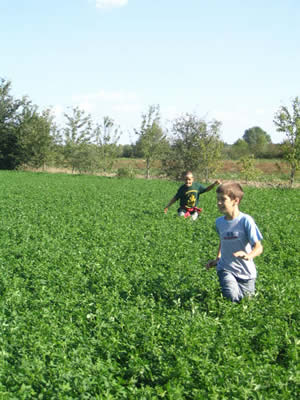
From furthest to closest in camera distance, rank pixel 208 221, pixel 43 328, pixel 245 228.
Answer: pixel 208 221 → pixel 245 228 → pixel 43 328

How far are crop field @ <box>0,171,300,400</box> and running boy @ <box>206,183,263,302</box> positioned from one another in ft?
0.83

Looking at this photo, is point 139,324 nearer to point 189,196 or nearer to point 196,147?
point 189,196

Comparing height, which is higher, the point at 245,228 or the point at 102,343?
the point at 245,228

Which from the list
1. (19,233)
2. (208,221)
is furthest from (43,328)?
(208,221)

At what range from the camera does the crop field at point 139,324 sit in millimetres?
3881

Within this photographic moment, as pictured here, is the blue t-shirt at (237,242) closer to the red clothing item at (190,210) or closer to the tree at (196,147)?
the red clothing item at (190,210)

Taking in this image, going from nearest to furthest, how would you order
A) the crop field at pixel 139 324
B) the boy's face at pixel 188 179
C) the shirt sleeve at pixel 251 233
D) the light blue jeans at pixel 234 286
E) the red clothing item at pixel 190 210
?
the crop field at pixel 139 324, the shirt sleeve at pixel 251 233, the light blue jeans at pixel 234 286, the boy's face at pixel 188 179, the red clothing item at pixel 190 210

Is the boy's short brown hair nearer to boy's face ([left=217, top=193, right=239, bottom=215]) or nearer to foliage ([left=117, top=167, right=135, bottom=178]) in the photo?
boy's face ([left=217, top=193, right=239, bottom=215])

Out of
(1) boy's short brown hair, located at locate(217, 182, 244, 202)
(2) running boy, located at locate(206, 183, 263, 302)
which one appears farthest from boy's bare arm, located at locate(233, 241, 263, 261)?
(1) boy's short brown hair, located at locate(217, 182, 244, 202)

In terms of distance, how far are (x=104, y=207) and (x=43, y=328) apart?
12.0m

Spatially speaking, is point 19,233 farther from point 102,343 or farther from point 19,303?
point 102,343

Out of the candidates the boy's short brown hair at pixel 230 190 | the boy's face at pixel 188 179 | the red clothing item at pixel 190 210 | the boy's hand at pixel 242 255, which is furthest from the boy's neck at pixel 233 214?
the red clothing item at pixel 190 210

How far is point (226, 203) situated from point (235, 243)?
576 millimetres

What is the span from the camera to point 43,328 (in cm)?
489
